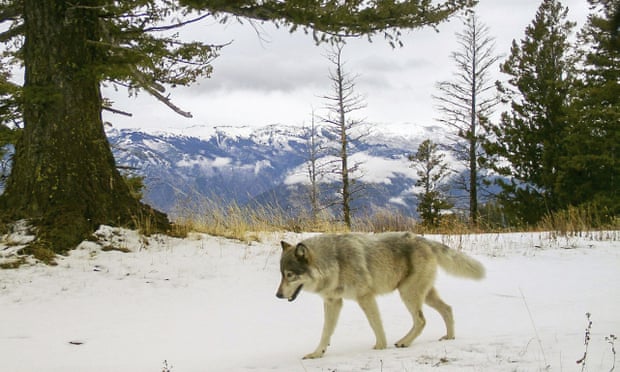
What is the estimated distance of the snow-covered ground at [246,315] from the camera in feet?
14.5

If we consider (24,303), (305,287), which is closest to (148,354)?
(305,287)

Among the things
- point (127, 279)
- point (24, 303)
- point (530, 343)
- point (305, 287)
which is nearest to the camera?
point (530, 343)

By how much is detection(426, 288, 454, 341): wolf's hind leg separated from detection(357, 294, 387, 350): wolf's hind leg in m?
0.82

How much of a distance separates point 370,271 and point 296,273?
2.70ft

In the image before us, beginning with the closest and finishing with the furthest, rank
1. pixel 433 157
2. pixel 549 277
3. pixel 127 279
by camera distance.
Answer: pixel 127 279
pixel 549 277
pixel 433 157

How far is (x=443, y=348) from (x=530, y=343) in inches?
29.5

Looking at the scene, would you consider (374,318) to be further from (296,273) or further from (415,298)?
(296,273)

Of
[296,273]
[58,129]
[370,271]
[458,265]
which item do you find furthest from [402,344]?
[58,129]

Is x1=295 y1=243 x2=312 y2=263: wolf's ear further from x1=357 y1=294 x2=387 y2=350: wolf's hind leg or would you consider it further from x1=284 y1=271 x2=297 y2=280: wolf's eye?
x1=357 y1=294 x2=387 y2=350: wolf's hind leg

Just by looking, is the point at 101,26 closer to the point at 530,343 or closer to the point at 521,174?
the point at 530,343

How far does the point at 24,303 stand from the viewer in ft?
21.8

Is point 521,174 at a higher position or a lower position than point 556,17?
lower

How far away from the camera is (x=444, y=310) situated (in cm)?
564

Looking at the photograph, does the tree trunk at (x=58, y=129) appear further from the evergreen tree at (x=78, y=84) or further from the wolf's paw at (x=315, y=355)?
the wolf's paw at (x=315, y=355)
